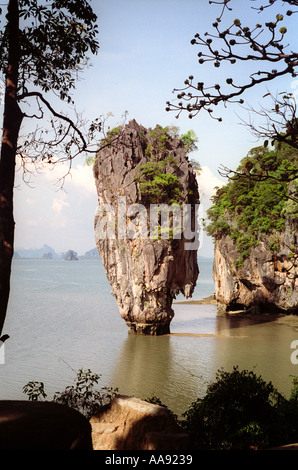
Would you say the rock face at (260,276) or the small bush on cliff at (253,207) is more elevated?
the small bush on cliff at (253,207)

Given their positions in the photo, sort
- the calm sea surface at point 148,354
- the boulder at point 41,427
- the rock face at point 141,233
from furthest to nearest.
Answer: the rock face at point 141,233, the calm sea surface at point 148,354, the boulder at point 41,427

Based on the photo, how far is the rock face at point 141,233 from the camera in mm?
26719

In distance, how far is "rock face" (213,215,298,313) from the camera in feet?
96.4

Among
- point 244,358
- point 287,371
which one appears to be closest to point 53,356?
point 244,358

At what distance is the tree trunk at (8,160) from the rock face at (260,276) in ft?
77.7

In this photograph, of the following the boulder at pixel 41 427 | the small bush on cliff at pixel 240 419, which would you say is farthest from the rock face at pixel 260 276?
the boulder at pixel 41 427

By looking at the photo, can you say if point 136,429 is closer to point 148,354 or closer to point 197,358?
point 197,358

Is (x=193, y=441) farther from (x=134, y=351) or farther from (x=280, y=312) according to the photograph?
(x=280, y=312)

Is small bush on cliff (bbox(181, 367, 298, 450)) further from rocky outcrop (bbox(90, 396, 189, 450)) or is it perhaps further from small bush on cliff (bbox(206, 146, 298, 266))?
small bush on cliff (bbox(206, 146, 298, 266))

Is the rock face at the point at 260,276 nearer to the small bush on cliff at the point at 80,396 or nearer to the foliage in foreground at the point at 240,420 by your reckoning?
the small bush on cliff at the point at 80,396

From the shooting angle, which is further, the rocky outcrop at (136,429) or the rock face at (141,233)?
the rock face at (141,233)

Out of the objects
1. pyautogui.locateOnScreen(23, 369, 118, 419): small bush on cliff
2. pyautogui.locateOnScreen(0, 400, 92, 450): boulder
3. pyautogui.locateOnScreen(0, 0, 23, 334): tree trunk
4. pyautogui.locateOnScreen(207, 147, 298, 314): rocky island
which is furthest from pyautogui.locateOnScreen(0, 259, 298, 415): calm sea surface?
pyautogui.locateOnScreen(0, 0, 23, 334): tree trunk

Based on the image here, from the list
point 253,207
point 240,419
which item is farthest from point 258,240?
point 240,419

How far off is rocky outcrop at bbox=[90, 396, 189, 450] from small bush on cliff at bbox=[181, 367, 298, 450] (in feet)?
2.87
